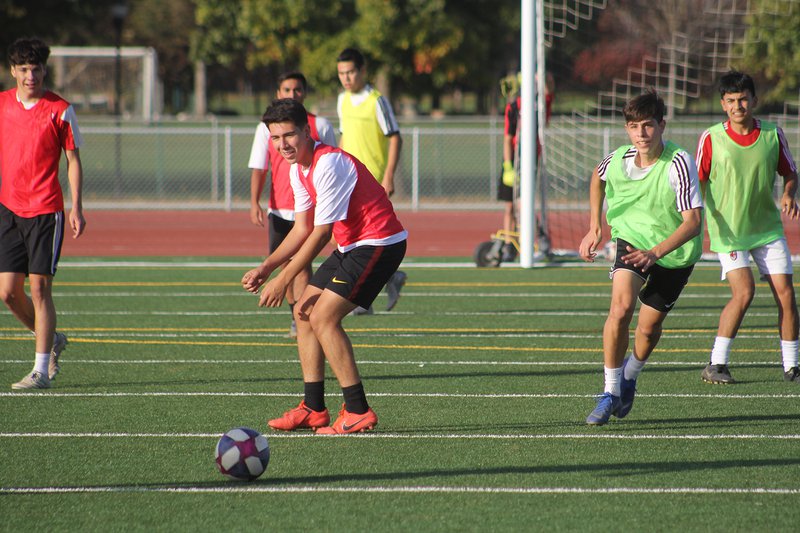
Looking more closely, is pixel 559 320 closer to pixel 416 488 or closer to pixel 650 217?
pixel 650 217

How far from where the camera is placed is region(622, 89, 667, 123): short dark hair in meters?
6.20

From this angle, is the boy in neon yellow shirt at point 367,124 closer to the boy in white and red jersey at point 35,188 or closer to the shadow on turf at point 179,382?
the shadow on turf at point 179,382

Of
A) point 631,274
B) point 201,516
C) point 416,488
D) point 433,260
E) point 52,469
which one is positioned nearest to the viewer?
point 201,516

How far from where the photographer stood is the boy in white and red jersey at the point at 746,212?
7.62m

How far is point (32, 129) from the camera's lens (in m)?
7.36

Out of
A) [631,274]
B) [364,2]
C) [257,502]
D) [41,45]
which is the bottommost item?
[257,502]

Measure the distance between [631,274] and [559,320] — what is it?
14.0ft

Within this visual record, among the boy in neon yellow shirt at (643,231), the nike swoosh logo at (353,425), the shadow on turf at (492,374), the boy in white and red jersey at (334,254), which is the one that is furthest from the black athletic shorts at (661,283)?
the nike swoosh logo at (353,425)

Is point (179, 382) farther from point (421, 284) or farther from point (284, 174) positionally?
point (421, 284)

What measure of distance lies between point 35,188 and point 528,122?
7499mm

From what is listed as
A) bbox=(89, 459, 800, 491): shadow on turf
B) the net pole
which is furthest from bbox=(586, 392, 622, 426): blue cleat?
the net pole

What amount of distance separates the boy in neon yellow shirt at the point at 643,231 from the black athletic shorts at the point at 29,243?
3.44m

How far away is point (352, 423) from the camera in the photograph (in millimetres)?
6188

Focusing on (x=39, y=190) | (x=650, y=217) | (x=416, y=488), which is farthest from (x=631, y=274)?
(x=39, y=190)
